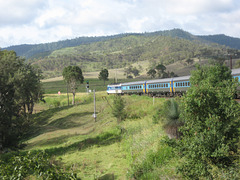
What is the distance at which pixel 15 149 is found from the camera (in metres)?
24.7

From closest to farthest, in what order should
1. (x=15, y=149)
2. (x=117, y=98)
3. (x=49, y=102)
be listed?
(x=15, y=149) < (x=117, y=98) < (x=49, y=102)

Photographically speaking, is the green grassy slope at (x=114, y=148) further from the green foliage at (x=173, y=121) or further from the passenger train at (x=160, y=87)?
the passenger train at (x=160, y=87)

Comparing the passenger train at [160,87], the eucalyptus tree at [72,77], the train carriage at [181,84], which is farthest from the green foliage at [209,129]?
the eucalyptus tree at [72,77]

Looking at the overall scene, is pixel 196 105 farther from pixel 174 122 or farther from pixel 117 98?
pixel 117 98

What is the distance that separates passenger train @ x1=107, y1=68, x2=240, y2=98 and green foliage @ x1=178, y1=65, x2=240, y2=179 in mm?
23103

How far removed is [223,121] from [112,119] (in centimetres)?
3009

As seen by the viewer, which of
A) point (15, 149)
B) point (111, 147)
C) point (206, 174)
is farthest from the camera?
point (111, 147)

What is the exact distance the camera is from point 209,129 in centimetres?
1099

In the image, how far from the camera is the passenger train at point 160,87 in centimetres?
4225

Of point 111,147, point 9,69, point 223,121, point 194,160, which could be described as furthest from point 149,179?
point 9,69

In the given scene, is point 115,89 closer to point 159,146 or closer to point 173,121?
point 173,121

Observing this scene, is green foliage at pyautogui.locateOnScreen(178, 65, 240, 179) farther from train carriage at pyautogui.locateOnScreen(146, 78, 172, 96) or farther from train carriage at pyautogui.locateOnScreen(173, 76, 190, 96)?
train carriage at pyautogui.locateOnScreen(146, 78, 172, 96)

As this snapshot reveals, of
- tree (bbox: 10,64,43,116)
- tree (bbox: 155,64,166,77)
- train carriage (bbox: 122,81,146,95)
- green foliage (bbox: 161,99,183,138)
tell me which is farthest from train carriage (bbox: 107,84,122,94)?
tree (bbox: 155,64,166,77)

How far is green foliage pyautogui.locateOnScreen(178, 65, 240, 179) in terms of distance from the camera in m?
10.7
